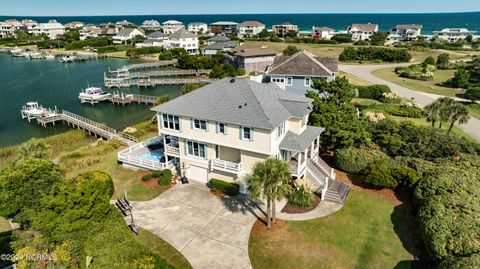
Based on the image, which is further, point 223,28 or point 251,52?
point 223,28

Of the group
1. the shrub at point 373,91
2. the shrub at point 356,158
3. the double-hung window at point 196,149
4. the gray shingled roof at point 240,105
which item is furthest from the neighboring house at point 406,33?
the double-hung window at point 196,149

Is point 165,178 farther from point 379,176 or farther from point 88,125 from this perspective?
point 88,125

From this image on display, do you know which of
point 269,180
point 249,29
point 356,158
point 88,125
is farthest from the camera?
point 249,29

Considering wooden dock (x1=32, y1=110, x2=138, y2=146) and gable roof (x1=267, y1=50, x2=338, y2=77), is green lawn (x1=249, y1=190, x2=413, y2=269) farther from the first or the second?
gable roof (x1=267, y1=50, x2=338, y2=77)

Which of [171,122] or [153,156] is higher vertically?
[171,122]

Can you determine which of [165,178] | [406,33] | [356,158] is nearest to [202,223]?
[165,178]

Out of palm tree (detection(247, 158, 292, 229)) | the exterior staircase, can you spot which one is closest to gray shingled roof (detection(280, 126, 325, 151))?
the exterior staircase

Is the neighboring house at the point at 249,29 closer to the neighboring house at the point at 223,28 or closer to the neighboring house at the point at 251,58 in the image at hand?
the neighboring house at the point at 223,28
